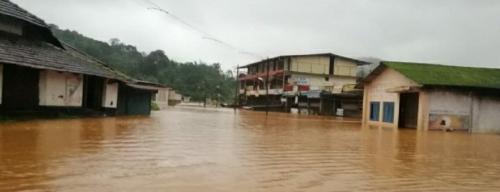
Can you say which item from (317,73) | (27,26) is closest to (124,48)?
(317,73)

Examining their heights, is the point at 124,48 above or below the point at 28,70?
above

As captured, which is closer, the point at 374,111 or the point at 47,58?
the point at 47,58

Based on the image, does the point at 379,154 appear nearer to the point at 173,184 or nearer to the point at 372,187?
the point at 372,187

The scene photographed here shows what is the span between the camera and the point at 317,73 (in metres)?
59.0

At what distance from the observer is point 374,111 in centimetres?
3262

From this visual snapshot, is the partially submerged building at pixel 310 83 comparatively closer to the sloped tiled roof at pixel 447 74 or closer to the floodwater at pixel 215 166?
the sloped tiled roof at pixel 447 74

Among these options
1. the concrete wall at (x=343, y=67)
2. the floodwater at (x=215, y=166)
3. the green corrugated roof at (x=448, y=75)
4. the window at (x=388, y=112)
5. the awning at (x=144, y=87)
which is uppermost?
the concrete wall at (x=343, y=67)

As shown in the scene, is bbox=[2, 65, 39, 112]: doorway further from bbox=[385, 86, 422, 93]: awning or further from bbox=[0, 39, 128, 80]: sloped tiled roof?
bbox=[385, 86, 422, 93]: awning

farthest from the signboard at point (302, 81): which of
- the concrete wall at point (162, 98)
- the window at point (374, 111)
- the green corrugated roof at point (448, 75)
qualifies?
the green corrugated roof at point (448, 75)

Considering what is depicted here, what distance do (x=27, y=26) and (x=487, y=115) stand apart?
22842mm

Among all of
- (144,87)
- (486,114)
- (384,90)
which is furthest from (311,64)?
(144,87)

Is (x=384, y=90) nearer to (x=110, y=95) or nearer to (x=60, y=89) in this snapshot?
(x=110, y=95)

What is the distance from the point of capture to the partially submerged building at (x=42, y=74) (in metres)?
17.9

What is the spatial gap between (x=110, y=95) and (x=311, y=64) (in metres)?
36.8
